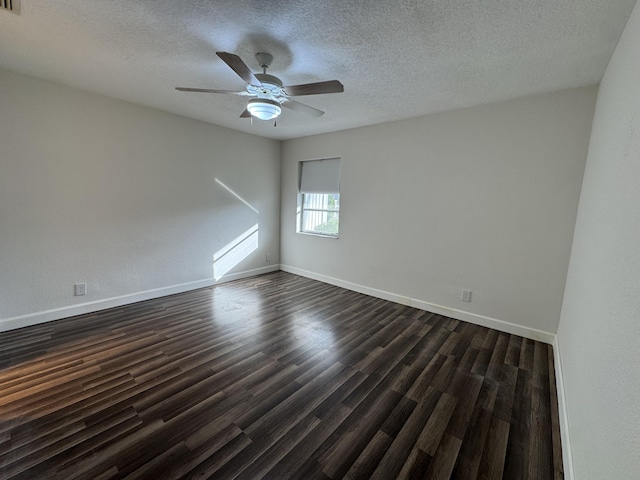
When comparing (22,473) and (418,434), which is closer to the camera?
(22,473)

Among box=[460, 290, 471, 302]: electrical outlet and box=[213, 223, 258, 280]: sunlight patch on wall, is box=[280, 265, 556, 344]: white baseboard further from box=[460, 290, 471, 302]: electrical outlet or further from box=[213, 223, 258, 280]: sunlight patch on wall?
box=[213, 223, 258, 280]: sunlight patch on wall

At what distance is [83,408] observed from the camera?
1.71 m

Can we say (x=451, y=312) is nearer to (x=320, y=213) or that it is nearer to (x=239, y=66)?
(x=320, y=213)

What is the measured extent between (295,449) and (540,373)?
6.90ft

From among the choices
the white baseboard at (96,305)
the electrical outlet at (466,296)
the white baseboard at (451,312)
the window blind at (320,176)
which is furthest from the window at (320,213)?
the electrical outlet at (466,296)

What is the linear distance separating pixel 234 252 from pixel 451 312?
3.42m

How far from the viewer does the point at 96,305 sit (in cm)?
316

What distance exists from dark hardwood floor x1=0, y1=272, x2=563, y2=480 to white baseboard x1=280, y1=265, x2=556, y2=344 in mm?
101

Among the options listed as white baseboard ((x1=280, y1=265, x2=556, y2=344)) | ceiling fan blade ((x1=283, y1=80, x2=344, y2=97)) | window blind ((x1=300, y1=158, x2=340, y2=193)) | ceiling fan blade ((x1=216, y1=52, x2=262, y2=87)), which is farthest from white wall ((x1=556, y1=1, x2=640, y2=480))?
window blind ((x1=300, y1=158, x2=340, y2=193))

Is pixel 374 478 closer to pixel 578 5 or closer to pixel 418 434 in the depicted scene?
pixel 418 434

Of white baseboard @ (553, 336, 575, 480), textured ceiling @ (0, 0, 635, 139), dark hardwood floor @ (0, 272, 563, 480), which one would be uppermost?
textured ceiling @ (0, 0, 635, 139)

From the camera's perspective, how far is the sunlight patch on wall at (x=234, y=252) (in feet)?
14.3

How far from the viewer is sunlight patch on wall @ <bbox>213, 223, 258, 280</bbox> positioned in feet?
14.3

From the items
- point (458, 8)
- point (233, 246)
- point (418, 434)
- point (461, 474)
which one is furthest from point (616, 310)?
point (233, 246)
